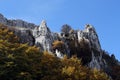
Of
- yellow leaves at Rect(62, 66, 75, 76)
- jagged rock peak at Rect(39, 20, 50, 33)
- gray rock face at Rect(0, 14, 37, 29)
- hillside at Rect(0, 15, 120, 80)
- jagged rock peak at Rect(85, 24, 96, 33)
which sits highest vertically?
gray rock face at Rect(0, 14, 37, 29)

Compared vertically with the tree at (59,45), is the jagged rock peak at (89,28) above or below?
above

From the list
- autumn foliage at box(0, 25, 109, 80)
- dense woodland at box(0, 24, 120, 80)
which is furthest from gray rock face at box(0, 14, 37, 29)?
autumn foliage at box(0, 25, 109, 80)

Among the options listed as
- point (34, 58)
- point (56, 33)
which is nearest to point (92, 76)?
point (34, 58)

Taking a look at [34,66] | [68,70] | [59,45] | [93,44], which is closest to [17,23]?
[93,44]

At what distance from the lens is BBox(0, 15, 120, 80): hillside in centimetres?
9912

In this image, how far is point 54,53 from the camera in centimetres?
12700

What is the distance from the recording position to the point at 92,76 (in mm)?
108938

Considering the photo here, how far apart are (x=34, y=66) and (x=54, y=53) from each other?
2766 cm

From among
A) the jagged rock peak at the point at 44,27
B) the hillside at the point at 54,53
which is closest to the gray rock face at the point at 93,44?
the hillside at the point at 54,53

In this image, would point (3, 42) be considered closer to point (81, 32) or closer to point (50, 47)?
point (50, 47)

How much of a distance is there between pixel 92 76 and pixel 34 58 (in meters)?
13.5

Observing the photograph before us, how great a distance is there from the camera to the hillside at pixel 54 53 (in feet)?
325

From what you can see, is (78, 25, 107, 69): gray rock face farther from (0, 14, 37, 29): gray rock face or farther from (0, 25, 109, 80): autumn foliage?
(0, 14, 37, 29): gray rock face

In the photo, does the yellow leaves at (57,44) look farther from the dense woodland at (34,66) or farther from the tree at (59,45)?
Result: the dense woodland at (34,66)
